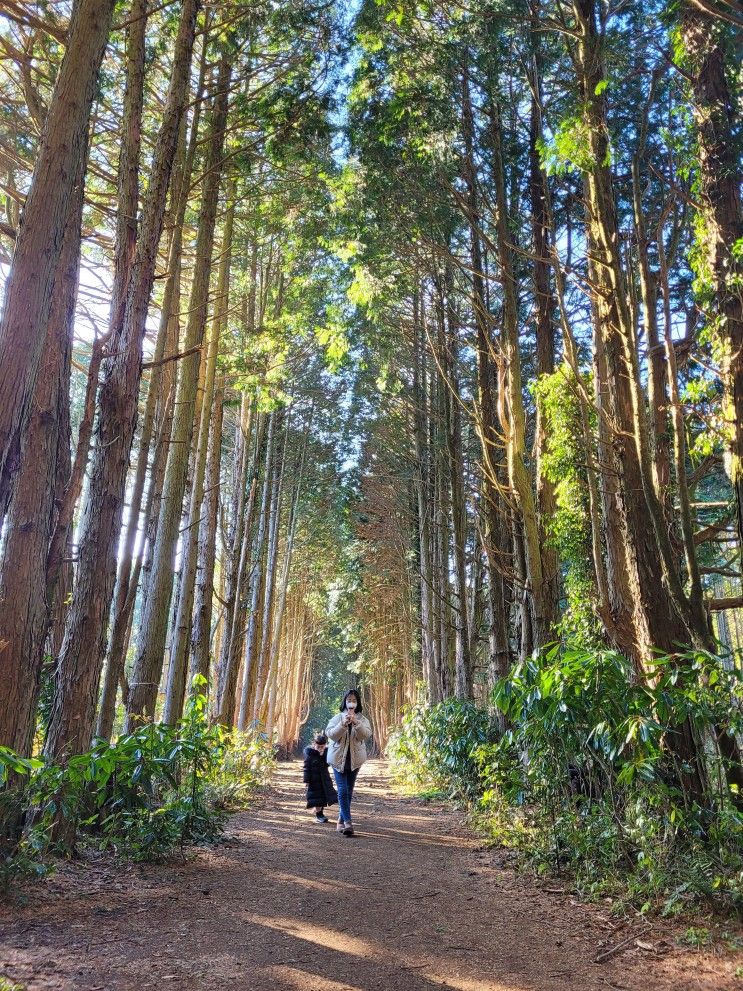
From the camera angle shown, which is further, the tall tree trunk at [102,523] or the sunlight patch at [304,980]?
the tall tree trunk at [102,523]

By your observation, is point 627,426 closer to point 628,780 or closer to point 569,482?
point 569,482

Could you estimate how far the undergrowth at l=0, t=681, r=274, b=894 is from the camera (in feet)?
12.1

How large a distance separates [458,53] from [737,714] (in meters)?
8.11

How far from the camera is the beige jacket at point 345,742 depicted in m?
7.29

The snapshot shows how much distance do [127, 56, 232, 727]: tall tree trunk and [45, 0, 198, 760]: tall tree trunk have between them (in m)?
1.36

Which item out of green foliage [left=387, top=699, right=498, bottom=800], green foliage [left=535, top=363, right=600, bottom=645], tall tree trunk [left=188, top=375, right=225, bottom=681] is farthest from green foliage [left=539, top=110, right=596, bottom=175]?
green foliage [left=387, top=699, right=498, bottom=800]

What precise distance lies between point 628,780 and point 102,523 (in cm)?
398

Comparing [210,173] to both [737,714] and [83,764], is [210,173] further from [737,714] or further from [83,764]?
[737,714]

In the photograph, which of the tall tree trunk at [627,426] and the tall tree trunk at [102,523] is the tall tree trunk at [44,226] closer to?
the tall tree trunk at [102,523]

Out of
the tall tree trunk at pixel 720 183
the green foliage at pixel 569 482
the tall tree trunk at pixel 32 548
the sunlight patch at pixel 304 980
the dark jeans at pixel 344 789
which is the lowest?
the sunlight patch at pixel 304 980

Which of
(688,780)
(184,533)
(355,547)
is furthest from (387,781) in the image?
(688,780)

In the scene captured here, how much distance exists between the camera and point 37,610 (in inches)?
157

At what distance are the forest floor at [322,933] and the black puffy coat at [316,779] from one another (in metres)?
3.08

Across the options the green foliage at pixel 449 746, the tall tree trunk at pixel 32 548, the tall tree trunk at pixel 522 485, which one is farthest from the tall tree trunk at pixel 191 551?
the green foliage at pixel 449 746
